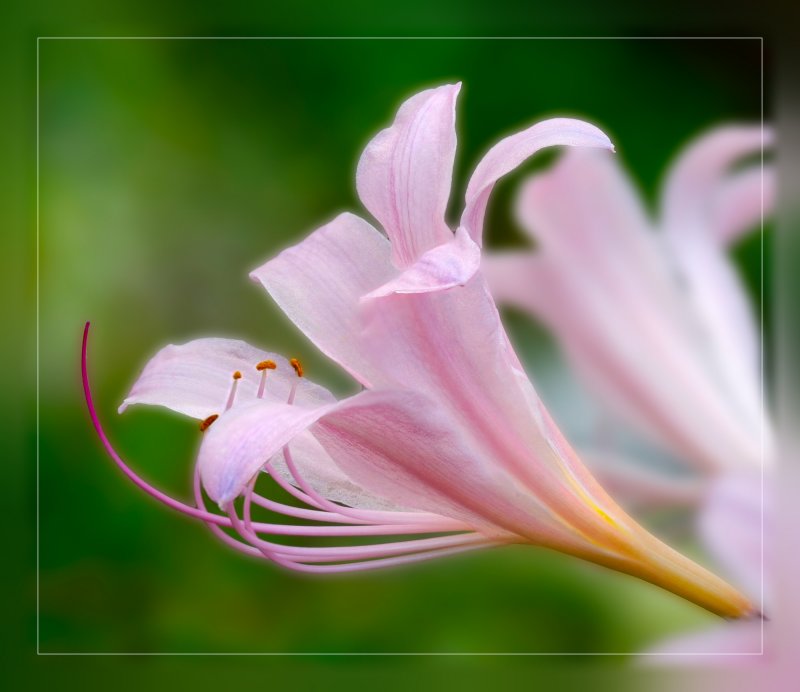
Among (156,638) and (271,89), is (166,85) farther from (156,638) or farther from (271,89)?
(156,638)

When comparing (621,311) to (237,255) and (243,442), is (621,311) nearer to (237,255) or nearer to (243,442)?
(237,255)

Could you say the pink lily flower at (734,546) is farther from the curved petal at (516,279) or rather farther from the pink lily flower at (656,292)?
the curved petal at (516,279)

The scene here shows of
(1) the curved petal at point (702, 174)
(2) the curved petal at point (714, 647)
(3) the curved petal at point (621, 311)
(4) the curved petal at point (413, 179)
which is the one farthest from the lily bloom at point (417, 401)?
(1) the curved petal at point (702, 174)

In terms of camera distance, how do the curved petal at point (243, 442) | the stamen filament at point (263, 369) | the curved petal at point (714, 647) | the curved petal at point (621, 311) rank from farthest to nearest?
the curved petal at point (621, 311)
the curved petal at point (714, 647)
the stamen filament at point (263, 369)
the curved petal at point (243, 442)

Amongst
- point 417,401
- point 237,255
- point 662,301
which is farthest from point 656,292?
point 417,401

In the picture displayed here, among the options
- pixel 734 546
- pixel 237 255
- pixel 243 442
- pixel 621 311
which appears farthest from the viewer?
pixel 237 255

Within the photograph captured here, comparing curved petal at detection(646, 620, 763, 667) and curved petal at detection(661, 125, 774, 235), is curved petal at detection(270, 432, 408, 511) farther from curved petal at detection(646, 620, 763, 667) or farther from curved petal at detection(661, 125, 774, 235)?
curved petal at detection(661, 125, 774, 235)
